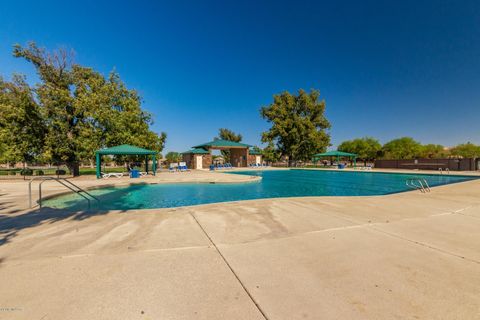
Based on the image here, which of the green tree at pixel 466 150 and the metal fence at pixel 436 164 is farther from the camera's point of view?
the green tree at pixel 466 150

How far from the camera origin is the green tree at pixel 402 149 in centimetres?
4903

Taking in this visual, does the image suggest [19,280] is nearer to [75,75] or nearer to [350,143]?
[75,75]

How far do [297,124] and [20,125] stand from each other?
3549cm

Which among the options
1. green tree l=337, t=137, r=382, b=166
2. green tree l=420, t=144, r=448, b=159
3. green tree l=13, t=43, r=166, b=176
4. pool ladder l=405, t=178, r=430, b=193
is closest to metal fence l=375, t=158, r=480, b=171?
pool ladder l=405, t=178, r=430, b=193

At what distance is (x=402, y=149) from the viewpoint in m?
48.8

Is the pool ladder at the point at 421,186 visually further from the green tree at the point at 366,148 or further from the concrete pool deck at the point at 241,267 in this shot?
the green tree at the point at 366,148

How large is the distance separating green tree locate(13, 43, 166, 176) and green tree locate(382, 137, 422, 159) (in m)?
54.7

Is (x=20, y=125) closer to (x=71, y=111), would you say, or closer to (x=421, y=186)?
(x=71, y=111)

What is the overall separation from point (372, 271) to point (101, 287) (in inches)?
127

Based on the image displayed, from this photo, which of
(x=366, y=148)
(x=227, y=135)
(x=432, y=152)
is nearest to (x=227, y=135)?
(x=227, y=135)

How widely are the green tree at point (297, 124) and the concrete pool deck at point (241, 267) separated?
1357 inches

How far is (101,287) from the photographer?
239cm

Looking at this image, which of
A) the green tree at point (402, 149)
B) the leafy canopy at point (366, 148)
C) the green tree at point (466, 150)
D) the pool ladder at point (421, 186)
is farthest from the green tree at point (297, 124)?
the green tree at point (466, 150)

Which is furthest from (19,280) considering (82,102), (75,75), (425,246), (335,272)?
(75,75)
